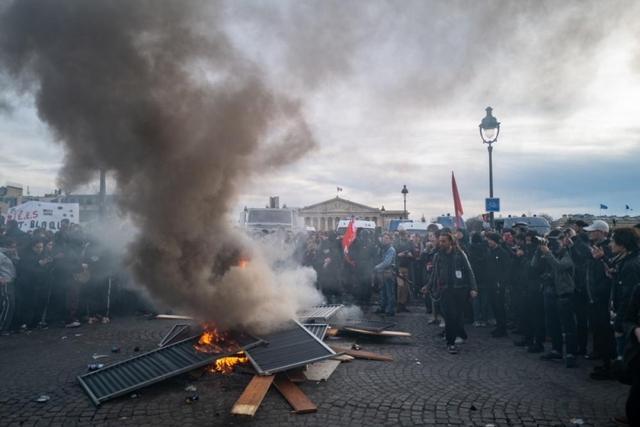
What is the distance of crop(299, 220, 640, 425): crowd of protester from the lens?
5.25 m

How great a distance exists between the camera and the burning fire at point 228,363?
6.18 metres

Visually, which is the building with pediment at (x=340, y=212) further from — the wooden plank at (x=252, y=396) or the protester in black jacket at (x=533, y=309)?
the wooden plank at (x=252, y=396)

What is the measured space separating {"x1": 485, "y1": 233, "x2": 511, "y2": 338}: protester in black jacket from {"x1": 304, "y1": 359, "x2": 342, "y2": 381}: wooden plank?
13.3 feet

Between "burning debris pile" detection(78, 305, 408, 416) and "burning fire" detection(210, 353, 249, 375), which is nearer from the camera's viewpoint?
"burning debris pile" detection(78, 305, 408, 416)

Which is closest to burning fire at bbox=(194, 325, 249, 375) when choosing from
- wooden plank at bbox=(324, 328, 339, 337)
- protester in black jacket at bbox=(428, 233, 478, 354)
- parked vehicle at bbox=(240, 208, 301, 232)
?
wooden plank at bbox=(324, 328, 339, 337)

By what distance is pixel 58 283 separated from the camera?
980cm

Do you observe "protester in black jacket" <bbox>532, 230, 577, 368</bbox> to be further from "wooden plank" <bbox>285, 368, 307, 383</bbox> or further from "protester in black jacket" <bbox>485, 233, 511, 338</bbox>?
"wooden plank" <bbox>285, 368, 307, 383</bbox>

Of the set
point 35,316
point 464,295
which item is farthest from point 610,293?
point 35,316

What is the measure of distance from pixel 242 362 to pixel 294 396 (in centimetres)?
157

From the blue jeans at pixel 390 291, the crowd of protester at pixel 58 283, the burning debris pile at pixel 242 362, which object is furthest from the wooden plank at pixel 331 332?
the crowd of protester at pixel 58 283

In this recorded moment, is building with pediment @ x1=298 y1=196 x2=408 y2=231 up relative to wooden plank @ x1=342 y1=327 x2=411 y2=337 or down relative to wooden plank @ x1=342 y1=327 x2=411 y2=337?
up

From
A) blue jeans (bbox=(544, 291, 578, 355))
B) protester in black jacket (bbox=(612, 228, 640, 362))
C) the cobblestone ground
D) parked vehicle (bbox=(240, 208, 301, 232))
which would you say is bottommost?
the cobblestone ground

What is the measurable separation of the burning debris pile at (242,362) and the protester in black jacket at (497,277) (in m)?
3.32

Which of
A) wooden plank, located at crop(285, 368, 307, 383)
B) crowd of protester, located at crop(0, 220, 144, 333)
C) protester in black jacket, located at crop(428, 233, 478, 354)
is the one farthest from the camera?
crowd of protester, located at crop(0, 220, 144, 333)
